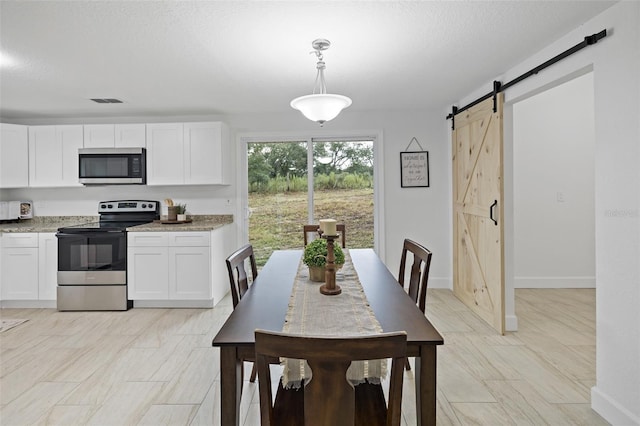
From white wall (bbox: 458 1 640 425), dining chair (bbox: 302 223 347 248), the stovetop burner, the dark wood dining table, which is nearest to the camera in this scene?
the dark wood dining table

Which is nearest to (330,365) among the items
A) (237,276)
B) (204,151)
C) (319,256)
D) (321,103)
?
(319,256)

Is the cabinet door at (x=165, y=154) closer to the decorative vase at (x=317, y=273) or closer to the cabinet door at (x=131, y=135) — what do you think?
the cabinet door at (x=131, y=135)

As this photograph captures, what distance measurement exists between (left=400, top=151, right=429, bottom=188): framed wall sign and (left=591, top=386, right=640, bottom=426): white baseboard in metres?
3.09

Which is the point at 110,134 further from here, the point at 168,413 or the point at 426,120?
the point at 426,120

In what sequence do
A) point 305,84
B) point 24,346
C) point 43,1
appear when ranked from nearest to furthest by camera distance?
1. point 43,1
2. point 24,346
3. point 305,84

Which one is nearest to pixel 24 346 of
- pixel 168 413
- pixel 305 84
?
pixel 168 413

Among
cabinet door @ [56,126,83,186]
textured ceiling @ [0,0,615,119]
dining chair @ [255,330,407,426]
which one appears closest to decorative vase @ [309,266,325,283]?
dining chair @ [255,330,407,426]

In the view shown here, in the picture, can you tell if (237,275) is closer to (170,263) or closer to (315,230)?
(315,230)

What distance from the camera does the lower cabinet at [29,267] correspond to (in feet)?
13.9

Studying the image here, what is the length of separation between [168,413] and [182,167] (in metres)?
3.02

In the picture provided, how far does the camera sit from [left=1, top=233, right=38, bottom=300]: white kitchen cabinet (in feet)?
13.9

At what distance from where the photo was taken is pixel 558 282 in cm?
480

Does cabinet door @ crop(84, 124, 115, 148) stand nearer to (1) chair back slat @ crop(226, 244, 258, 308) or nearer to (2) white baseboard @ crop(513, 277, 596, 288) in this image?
(1) chair back slat @ crop(226, 244, 258, 308)

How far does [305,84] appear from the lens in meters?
3.54
